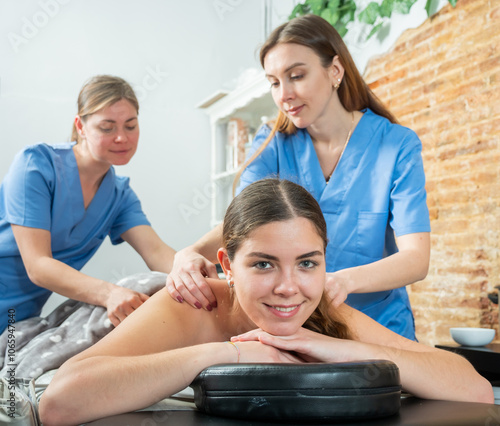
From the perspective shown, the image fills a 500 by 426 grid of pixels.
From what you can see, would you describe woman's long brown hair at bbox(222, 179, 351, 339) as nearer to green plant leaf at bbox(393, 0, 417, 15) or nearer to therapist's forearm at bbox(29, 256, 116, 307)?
therapist's forearm at bbox(29, 256, 116, 307)

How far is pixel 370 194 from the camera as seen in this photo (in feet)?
4.87

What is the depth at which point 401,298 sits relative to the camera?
57.4 inches

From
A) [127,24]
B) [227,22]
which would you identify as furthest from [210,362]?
[227,22]

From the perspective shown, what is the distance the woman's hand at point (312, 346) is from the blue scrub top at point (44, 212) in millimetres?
971

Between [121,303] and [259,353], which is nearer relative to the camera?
[259,353]

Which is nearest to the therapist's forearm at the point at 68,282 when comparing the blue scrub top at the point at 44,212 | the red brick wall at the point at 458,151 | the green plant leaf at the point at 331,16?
the blue scrub top at the point at 44,212

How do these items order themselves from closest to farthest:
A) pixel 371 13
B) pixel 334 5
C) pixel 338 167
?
pixel 338 167 < pixel 371 13 < pixel 334 5

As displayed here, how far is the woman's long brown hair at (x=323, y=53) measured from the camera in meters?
1.46

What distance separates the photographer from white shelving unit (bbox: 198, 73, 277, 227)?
331cm

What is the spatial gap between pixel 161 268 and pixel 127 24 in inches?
92.2

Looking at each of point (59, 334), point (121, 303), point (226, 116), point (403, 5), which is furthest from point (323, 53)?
point (226, 116)

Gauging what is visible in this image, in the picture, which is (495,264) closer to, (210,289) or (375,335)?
(375,335)

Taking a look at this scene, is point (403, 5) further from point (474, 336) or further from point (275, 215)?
point (275, 215)

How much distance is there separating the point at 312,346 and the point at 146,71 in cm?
313
